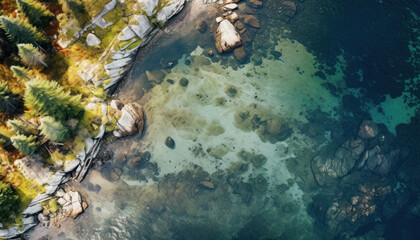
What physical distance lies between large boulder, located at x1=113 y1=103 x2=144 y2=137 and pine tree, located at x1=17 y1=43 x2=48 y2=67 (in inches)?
413

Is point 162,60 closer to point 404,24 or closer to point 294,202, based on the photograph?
point 294,202

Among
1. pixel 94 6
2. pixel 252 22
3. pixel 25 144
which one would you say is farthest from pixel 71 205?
pixel 252 22

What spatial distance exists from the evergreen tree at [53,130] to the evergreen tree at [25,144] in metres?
1.31

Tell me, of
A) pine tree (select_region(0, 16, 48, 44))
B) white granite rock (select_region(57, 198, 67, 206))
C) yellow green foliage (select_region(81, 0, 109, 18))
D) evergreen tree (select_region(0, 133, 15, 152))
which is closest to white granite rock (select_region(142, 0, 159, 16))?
yellow green foliage (select_region(81, 0, 109, 18))

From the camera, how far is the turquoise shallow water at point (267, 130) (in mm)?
29734

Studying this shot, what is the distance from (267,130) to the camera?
104 feet

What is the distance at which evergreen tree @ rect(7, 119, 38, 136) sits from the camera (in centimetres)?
2589

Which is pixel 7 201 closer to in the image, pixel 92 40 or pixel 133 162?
pixel 133 162

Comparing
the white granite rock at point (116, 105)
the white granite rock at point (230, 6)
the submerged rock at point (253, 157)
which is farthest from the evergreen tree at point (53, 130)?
the white granite rock at point (230, 6)

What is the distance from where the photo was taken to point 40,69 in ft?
100

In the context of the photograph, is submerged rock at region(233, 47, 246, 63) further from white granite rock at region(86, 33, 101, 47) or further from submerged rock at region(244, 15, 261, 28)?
white granite rock at region(86, 33, 101, 47)

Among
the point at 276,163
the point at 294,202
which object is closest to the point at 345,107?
the point at 276,163

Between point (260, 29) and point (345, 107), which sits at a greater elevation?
point (260, 29)

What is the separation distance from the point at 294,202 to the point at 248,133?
9.50 metres
